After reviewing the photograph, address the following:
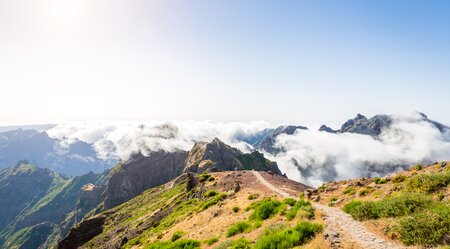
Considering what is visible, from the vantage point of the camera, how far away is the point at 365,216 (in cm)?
2036

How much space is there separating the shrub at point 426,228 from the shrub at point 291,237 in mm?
4883

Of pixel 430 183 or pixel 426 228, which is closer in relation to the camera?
pixel 426 228

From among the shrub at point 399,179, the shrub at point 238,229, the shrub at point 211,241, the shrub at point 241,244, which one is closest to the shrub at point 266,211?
the shrub at point 238,229

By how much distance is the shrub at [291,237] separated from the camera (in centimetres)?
1762

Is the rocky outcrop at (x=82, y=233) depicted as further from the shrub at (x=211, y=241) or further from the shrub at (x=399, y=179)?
the shrub at (x=399, y=179)

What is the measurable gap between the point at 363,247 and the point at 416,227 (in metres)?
2.87

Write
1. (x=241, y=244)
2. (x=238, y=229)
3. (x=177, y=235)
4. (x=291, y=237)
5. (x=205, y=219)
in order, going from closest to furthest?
(x=291, y=237) → (x=241, y=244) → (x=238, y=229) → (x=177, y=235) → (x=205, y=219)

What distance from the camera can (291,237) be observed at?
17.9 meters

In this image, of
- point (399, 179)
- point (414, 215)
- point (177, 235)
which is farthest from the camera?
point (177, 235)

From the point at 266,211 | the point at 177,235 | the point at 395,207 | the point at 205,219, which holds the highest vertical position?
the point at 395,207

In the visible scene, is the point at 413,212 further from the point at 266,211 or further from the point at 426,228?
the point at 266,211

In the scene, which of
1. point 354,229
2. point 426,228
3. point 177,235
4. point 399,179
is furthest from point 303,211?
point 177,235

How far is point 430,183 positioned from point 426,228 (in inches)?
404

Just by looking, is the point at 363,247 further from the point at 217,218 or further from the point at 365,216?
the point at 217,218
